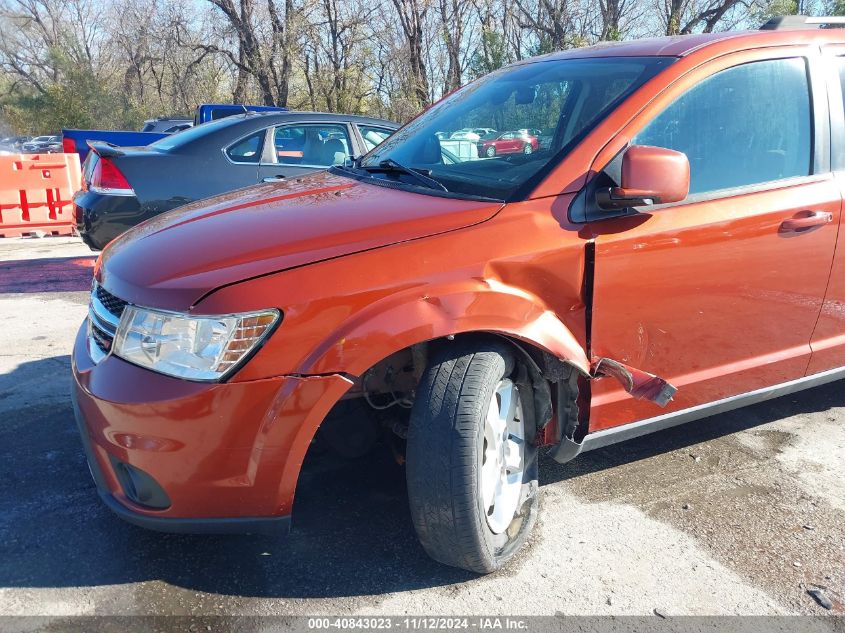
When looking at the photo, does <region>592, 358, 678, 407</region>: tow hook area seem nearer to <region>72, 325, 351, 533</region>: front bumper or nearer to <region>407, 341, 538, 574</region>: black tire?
<region>407, 341, 538, 574</region>: black tire

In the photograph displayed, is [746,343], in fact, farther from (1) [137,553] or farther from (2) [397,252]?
(1) [137,553]

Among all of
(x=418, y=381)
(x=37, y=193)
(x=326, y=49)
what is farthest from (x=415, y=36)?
(x=418, y=381)

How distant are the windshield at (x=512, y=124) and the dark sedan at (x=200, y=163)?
2.45 meters

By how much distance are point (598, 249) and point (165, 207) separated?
4.44m

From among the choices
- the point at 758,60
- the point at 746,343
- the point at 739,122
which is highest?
the point at 758,60

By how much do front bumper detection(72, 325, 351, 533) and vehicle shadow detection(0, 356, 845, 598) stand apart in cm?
34

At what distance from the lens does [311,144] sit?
6.67 m

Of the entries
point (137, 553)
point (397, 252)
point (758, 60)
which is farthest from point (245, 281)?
point (758, 60)

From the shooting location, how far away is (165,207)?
19.4ft

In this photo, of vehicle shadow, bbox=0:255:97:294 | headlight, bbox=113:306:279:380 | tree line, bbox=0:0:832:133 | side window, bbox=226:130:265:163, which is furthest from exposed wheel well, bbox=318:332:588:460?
tree line, bbox=0:0:832:133

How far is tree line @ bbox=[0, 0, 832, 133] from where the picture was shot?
25.9 metres

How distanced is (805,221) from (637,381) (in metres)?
1.06

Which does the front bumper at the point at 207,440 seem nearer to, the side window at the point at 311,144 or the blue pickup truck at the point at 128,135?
the side window at the point at 311,144

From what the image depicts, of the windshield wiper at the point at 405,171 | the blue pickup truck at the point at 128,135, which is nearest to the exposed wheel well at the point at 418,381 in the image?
the windshield wiper at the point at 405,171
